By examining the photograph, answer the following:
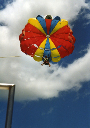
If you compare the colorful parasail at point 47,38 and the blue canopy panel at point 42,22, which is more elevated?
the blue canopy panel at point 42,22

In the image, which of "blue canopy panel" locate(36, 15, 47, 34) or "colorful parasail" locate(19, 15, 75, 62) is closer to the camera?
"colorful parasail" locate(19, 15, 75, 62)

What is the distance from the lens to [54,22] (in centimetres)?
1254

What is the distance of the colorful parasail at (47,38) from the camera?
12.1 metres

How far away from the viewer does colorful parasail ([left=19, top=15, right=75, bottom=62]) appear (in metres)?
12.1

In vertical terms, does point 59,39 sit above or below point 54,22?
below

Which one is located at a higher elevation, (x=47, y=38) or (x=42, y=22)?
(x=42, y=22)

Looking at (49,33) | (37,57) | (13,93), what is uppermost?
(49,33)

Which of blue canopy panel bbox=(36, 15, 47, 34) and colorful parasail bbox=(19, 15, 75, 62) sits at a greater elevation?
blue canopy panel bbox=(36, 15, 47, 34)

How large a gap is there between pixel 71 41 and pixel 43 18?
285 centimetres

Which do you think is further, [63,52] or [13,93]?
[63,52]

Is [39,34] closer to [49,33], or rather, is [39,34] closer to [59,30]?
[49,33]

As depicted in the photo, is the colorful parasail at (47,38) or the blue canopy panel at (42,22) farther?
the blue canopy panel at (42,22)

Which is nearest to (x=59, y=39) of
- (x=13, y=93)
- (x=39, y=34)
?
(x=39, y=34)

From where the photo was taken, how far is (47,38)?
1258 centimetres
